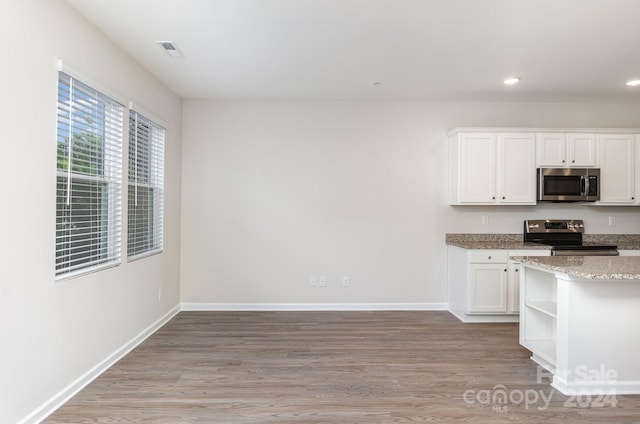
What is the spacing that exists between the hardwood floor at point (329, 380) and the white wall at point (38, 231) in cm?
30

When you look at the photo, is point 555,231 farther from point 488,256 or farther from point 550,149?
point 488,256

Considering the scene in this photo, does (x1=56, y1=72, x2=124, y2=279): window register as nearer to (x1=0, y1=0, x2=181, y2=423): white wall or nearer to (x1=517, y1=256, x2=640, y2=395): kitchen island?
(x1=0, y1=0, x2=181, y2=423): white wall

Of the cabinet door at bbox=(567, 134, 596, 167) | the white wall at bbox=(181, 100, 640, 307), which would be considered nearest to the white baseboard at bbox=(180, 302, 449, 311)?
the white wall at bbox=(181, 100, 640, 307)

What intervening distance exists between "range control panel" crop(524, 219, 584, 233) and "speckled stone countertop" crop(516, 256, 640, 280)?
165 centimetres

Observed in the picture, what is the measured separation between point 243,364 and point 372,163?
282 cm

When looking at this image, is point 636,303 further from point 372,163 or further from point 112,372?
point 112,372

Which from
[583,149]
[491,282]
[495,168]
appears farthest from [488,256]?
[583,149]

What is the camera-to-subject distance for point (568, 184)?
4.43m

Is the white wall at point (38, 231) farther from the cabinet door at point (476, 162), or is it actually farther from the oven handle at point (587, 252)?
the oven handle at point (587, 252)

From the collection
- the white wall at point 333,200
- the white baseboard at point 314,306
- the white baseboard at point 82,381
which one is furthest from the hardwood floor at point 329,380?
the white wall at point 333,200

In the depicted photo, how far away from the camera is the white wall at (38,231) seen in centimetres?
202

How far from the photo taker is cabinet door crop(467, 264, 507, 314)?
166 inches

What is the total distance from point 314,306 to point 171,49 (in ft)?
10.6

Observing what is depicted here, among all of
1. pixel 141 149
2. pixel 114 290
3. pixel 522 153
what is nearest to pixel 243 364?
pixel 114 290
